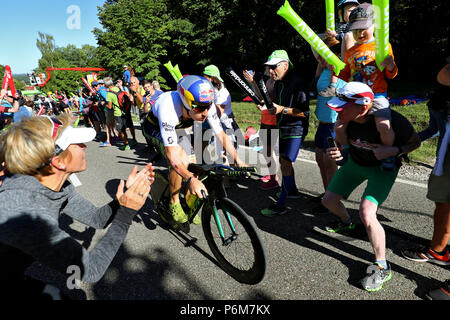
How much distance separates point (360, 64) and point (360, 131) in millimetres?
1380

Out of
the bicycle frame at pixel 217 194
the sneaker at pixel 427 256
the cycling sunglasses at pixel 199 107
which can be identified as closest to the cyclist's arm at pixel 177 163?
the bicycle frame at pixel 217 194

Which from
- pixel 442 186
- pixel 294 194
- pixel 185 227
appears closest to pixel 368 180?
pixel 442 186

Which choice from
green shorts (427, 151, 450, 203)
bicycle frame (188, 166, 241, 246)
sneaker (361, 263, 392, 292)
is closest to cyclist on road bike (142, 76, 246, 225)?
bicycle frame (188, 166, 241, 246)

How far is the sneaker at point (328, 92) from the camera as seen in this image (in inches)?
140

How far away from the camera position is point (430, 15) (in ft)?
63.8

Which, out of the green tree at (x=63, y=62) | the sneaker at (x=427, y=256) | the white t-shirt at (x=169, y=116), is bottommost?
the sneaker at (x=427, y=256)

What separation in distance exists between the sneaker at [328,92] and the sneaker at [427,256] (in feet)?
6.94

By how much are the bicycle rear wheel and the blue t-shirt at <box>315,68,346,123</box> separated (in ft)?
6.70

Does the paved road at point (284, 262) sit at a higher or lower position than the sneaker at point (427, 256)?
lower

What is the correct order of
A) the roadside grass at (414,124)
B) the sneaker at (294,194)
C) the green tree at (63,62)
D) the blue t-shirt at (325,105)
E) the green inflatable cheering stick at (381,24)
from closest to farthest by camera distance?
1. the green inflatable cheering stick at (381,24)
2. the blue t-shirt at (325,105)
3. the sneaker at (294,194)
4. the roadside grass at (414,124)
5. the green tree at (63,62)

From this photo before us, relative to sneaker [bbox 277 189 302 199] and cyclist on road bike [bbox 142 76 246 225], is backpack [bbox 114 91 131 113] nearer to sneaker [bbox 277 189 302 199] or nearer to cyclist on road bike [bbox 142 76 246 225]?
cyclist on road bike [bbox 142 76 246 225]

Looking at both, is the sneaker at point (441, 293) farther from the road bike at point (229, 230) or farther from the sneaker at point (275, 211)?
the sneaker at point (275, 211)
